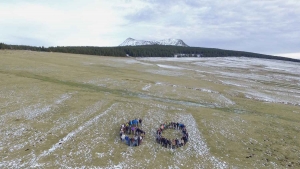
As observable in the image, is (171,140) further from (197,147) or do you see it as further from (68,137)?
(68,137)

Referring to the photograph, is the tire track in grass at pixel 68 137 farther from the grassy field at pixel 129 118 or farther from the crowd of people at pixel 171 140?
the crowd of people at pixel 171 140

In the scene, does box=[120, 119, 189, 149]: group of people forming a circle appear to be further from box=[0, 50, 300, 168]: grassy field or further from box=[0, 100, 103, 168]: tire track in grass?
box=[0, 100, 103, 168]: tire track in grass

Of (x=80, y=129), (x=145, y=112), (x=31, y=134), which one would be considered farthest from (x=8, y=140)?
(x=145, y=112)

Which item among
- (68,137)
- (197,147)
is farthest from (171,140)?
(68,137)

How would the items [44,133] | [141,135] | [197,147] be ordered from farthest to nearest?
[141,135] → [44,133] → [197,147]

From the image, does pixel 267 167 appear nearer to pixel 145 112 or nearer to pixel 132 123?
pixel 132 123

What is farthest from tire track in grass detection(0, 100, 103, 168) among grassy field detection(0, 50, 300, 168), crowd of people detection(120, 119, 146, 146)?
crowd of people detection(120, 119, 146, 146)

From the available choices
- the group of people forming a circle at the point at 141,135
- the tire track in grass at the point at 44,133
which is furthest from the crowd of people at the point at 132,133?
the tire track in grass at the point at 44,133

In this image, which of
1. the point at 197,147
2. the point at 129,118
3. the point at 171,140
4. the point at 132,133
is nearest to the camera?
the point at 197,147
